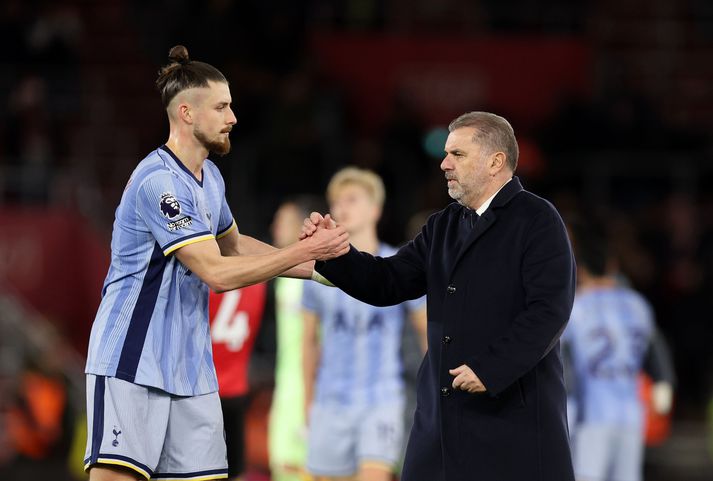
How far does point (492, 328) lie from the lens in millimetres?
5336

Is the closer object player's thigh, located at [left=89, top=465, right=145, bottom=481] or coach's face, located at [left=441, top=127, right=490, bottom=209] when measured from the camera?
player's thigh, located at [left=89, top=465, right=145, bottom=481]

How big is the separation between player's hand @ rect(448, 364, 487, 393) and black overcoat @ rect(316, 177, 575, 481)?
0.09 feet

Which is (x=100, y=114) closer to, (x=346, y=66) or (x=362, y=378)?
(x=346, y=66)

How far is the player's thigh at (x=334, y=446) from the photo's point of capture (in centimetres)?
783

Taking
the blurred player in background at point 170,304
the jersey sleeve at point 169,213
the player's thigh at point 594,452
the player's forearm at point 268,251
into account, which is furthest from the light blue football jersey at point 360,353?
the jersey sleeve at point 169,213

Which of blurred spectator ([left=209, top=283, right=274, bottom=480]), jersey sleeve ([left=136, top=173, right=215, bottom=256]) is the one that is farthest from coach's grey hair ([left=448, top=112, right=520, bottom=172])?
blurred spectator ([left=209, top=283, right=274, bottom=480])

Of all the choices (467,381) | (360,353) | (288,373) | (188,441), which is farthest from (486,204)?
(288,373)

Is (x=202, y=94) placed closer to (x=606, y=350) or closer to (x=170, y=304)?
(x=170, y=304)

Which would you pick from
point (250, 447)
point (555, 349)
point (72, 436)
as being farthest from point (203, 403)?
point (72, 436)

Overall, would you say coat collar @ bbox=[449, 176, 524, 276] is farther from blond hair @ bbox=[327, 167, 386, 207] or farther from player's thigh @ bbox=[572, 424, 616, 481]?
player's thigh @ bbox=[572, 424, 616, 481]

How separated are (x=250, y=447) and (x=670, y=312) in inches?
209

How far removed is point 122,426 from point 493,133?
197 centimetres

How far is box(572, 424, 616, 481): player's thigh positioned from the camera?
8.65m

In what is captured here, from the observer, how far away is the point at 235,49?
1577cm
